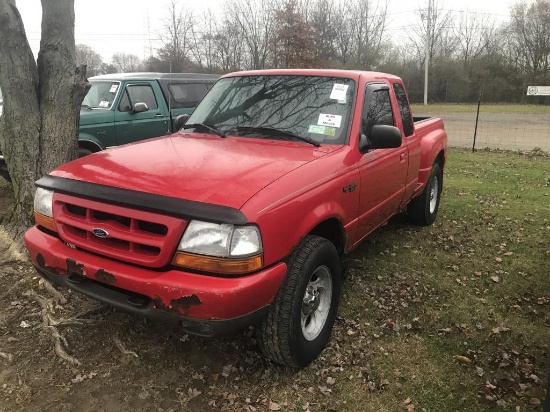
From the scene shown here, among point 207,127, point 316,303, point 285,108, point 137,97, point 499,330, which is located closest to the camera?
point 316,303

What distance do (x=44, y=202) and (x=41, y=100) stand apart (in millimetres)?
1929

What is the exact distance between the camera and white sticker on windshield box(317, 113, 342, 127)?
11.7 ft

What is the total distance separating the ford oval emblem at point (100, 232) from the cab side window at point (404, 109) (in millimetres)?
3253

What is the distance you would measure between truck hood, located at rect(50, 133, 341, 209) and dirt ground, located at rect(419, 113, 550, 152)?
40.5 feet

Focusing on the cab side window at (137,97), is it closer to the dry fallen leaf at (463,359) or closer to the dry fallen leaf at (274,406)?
the dry fallen leaf at (274,406)

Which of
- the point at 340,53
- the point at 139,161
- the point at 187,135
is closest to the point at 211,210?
the point at 139,161

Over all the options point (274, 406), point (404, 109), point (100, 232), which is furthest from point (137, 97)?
point (274, 406)

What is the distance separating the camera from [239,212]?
2330 mm

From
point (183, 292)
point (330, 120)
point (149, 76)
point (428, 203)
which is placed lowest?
point (428, 203)

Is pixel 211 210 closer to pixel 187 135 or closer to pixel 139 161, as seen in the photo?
pixel 139 161

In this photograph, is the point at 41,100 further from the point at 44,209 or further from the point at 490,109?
the point at 490,109

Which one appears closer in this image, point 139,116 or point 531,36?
point 139,116

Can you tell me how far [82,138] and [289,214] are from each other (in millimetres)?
5661

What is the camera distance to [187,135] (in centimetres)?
392
